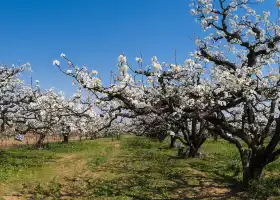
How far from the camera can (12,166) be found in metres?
26.0

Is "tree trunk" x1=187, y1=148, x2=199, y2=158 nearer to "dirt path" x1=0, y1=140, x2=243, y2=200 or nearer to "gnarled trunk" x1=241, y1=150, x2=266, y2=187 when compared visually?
"dirt path" x1=0, y1=140, x2=243, y2=200

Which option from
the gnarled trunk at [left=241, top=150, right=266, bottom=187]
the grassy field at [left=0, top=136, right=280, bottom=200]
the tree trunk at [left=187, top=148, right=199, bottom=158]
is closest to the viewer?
the gnarled trunk at [left=241, top=150, right=266, bottom=187]

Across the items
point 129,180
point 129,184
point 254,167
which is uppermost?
point 254,167

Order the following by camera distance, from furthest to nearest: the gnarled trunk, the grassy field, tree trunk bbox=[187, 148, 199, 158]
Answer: tree trunk bbox=[187, 148, 199, 158] → the grassy field → the gnarled trunk

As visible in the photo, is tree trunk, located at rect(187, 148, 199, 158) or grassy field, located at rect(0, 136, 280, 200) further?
tree trunk, located at rect(187, 148, 199, 158)

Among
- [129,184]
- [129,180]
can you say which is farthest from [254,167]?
[129,180]

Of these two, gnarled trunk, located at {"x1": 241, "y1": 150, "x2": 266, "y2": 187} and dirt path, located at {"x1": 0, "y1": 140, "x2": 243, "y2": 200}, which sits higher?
gnarled trunk, located at {"x1": 241, "y1": 150, "x2": 266, "y2": 187}

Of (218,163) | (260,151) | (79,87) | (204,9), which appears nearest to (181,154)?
(218,163)

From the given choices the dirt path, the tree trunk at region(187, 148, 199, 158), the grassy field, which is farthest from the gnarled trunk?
the tree trunk at region(187, 148, 199, 158)

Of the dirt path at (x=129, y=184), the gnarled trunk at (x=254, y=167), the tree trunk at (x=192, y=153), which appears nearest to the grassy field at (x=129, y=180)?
the dirt path at (x=129, y=184)

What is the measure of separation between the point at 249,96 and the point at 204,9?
5578mm

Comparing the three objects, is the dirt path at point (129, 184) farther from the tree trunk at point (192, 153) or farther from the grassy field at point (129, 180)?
the tree trunk at point (192, 153)

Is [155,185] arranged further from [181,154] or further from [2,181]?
[181,154]

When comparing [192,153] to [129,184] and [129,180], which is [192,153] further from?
[129,184]
